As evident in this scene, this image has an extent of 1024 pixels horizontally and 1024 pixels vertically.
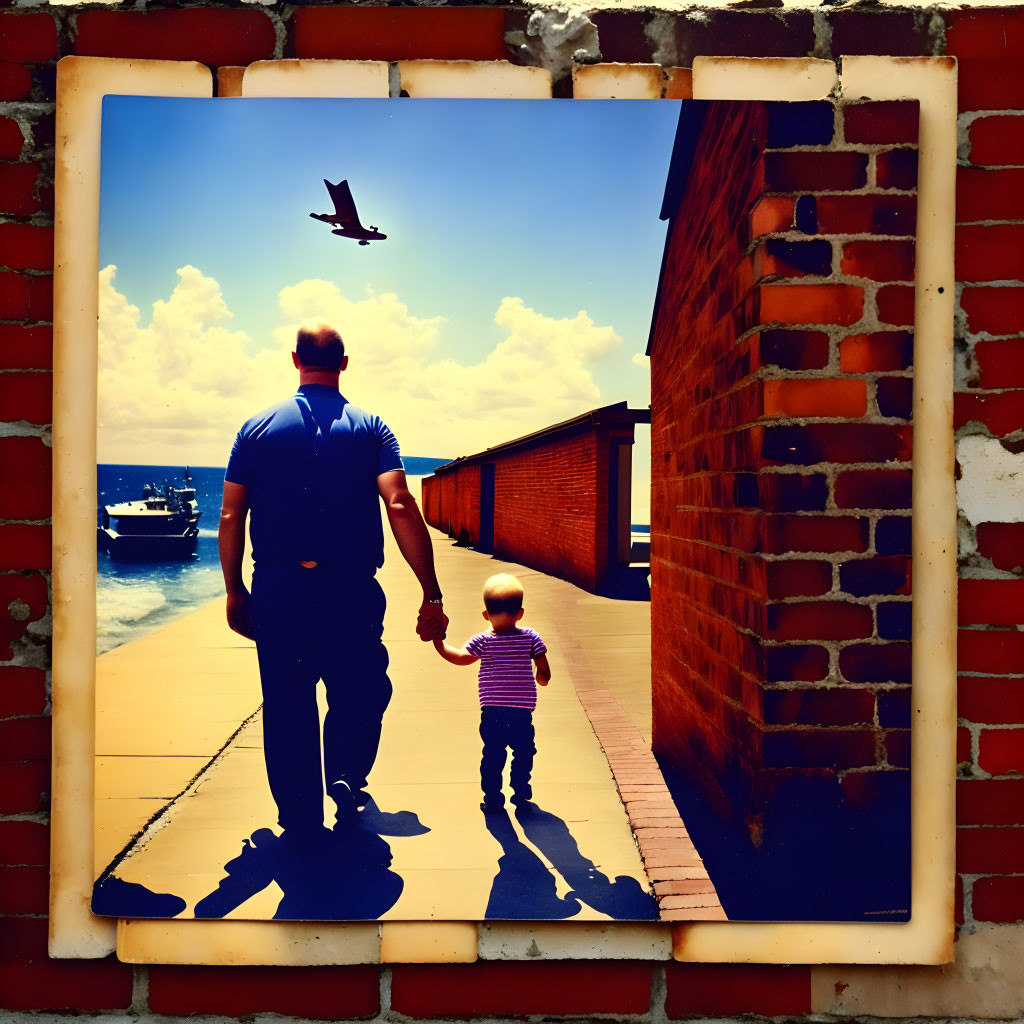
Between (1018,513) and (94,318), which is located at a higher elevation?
(94,318)

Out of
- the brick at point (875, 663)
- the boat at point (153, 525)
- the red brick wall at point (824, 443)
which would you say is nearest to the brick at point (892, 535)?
the red brick wall at point (824, 443)

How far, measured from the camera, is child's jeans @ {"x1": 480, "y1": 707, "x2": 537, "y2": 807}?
190cm

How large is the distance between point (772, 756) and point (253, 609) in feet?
4.28

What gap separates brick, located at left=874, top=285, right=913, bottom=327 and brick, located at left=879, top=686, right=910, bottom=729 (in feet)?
2.90

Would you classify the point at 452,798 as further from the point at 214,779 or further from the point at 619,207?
the point at 619,207

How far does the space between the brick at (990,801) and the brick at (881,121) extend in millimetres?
1600

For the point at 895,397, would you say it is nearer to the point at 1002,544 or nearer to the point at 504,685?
the point at 1002,544

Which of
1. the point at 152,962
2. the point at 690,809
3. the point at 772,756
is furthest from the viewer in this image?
the point at 690,809

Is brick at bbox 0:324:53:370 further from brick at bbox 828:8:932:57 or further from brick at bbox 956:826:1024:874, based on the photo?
brick at bbox 956:826:1024:874

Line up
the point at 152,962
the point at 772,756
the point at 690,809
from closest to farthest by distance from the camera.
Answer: the point at 772,756
the point at 152,962
the point at 690,809

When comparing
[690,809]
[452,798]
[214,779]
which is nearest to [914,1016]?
[690,809]

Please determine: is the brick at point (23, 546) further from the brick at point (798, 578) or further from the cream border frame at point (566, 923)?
the brick at point (798, 578)

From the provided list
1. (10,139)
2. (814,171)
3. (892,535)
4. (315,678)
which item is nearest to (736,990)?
(892,535)

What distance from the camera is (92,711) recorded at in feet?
6.23
